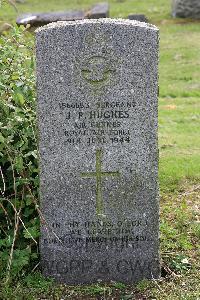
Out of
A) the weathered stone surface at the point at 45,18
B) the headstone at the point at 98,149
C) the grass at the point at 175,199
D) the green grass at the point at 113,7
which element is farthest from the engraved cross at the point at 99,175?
the green grass at the point at 113,7

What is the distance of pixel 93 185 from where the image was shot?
4.70 meters

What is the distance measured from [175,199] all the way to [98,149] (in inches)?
77.6

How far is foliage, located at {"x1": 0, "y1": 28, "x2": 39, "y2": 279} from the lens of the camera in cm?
476

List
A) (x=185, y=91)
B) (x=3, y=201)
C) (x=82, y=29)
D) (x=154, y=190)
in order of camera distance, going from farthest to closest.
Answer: (x=185, y=91) < (x=3, y=201) < (x=154, y=190) < (x=82, y=29)

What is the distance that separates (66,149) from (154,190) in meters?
0.69

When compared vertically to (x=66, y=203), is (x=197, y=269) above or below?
below

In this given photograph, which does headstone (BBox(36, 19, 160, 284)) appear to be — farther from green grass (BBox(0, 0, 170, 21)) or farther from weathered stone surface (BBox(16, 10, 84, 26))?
green grass (BBox(0, 0, 170, 21))

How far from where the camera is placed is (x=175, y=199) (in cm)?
639

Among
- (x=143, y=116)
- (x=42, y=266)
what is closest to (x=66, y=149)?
(x=143, y=116)

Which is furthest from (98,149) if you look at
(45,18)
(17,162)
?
(45,18)

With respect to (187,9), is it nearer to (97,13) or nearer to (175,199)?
(97,13)

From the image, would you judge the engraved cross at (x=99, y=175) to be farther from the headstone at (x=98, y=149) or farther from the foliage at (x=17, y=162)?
the foliage at (x=17, y=162)

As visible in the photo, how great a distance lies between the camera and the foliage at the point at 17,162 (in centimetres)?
476

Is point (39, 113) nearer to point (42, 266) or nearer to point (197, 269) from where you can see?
point (42, 266)
